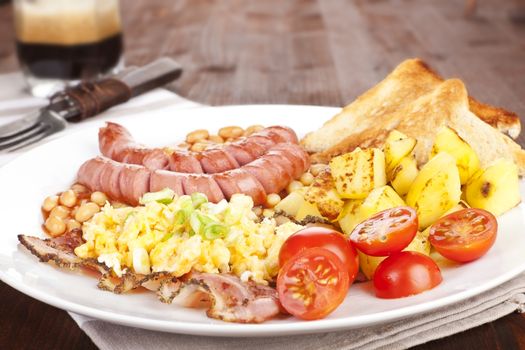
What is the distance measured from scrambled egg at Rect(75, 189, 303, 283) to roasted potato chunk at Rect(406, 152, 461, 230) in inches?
15.4

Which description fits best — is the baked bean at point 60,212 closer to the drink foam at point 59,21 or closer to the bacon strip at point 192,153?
the bacon strip at point 192,153

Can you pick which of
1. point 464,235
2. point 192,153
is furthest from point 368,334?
point 192,153

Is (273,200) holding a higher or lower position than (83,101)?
higher

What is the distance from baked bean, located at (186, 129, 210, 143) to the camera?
338 cm

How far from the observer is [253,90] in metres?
4.67

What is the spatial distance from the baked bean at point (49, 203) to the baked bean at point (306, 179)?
0.89 m

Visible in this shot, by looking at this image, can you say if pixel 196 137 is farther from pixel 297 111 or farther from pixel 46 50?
pixel 46 50

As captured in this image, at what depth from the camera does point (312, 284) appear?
1.96 metres

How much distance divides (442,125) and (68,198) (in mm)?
1382

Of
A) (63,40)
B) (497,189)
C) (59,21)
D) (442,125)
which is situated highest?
(497,189)

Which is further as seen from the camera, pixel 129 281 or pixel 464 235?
pixel 464 235

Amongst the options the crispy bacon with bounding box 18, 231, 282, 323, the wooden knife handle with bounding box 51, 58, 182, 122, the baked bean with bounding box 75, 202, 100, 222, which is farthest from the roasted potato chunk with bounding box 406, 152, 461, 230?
the wooden knife handle with bounding box 51, 58, 182, 122

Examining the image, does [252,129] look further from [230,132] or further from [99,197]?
[99,197]

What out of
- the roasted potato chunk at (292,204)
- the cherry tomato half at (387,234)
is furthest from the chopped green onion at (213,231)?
the roasted potato chunk at (292,204)
